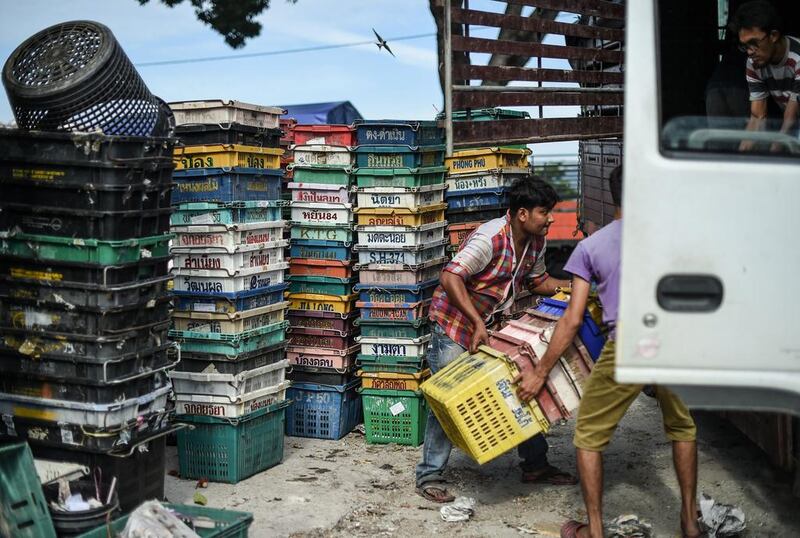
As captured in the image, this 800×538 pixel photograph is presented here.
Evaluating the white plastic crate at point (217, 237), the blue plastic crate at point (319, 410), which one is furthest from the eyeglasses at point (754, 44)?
the blue plastic crate at point (319, 410)

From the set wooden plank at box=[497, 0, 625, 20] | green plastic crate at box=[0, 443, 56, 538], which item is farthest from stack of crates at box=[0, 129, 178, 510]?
wooden plank at box=[497, 0, 625, 20]

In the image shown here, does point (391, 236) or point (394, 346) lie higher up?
point (391, 236)

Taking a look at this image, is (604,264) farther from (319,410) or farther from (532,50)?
(532,50)

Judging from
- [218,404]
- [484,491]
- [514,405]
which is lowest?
[484,491]

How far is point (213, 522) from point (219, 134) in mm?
2723

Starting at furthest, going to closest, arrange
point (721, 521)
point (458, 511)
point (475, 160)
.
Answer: point (475, 160) < point (458, 511) < point (721, 521)

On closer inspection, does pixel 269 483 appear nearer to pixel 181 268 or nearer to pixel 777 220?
A: pixel 181 268

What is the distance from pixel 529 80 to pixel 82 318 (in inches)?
195

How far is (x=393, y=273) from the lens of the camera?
7.18m

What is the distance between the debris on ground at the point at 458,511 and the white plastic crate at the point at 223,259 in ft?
6.75

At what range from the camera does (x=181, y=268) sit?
248 inches

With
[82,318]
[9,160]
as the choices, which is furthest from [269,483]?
[9,160]

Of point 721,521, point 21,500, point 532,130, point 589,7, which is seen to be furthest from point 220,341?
point 589,7

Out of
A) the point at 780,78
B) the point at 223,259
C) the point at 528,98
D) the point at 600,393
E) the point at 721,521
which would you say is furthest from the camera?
the point at 528,98
